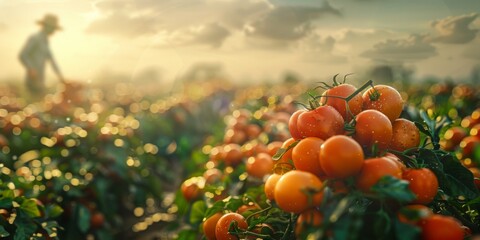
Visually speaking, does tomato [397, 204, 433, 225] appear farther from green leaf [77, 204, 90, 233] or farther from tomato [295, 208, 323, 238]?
green leaf [77, 204, 90, 233]

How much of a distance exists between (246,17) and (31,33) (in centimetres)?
610

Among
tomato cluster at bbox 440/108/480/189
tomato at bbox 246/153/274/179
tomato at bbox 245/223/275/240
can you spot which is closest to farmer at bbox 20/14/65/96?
tomato at bbox 246/153/274/179

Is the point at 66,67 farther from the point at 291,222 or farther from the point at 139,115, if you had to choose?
the point at 291,222

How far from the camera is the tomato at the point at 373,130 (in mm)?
1493

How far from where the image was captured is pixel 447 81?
303 inches

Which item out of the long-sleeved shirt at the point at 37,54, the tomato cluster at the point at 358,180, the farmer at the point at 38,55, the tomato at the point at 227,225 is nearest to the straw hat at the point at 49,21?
the farmer at the point at 38,55

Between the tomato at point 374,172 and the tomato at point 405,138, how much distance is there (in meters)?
0.26

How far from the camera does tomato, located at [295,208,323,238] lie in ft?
4.23

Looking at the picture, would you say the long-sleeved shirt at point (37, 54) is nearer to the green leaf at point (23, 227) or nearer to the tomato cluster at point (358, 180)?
the green leaf at point (23, 227)

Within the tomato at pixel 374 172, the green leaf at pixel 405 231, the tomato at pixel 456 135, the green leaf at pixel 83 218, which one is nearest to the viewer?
the green leaf at pixel 405 231

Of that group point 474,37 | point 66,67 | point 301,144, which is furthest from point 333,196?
point 66,67

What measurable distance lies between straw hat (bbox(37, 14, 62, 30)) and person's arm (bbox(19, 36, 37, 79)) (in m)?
0.41

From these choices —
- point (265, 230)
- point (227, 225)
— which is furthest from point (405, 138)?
point (227, 225)

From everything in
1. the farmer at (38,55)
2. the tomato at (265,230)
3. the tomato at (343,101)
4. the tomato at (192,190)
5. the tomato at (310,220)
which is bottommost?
the farmer at (38,55)
